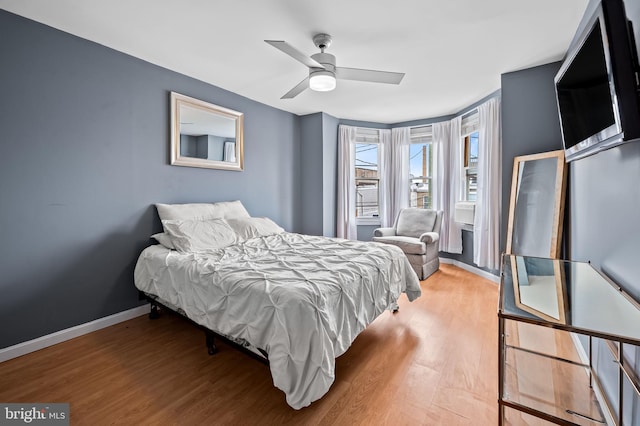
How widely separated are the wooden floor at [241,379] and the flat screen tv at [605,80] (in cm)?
156

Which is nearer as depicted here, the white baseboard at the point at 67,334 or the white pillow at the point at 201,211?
the white baseboard at the point at 67,334

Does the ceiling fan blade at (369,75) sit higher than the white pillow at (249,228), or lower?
higher

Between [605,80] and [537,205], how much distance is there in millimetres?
1888

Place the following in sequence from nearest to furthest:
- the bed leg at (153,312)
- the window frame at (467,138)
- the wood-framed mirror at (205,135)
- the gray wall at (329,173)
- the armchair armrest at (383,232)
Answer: the bed leg at (153,312), the wood-framed mirror at (205,135), the window frame at (467,138), the armchair armrest at (383,232), the gray wall at (329,173)

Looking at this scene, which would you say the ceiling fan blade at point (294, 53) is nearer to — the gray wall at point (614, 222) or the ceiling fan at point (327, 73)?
the ceiling fan at point (327, 73)

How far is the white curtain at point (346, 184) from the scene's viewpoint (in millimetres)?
4992

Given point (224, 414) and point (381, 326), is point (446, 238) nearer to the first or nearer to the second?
point (381, 326)

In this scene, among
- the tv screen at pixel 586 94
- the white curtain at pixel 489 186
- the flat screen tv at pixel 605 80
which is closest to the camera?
the flat screen tv at pixel 605 80

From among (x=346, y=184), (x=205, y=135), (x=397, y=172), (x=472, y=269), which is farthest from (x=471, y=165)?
(x=205, y=135)

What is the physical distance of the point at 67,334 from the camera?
2.38m

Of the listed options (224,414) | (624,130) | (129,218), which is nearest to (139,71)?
(129,218)

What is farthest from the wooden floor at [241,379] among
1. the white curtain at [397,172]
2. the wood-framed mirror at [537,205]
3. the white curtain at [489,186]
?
the white curtain at [397,172]

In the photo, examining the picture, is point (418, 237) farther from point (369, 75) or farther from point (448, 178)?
point (369, 75)

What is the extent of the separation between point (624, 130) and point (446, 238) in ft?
12.2
